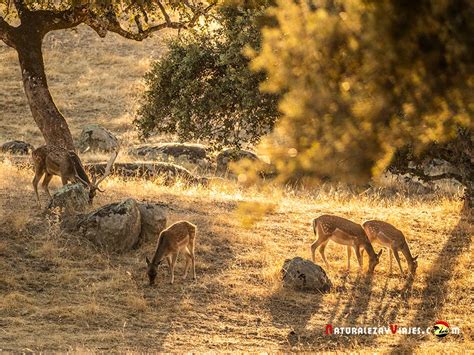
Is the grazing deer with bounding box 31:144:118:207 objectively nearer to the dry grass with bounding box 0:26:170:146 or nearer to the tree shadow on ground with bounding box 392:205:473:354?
the tree shadow on ground with bounding box 392:205:473:354

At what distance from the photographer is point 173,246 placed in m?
17.1

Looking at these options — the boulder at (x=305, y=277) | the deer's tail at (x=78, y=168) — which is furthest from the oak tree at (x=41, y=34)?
the boulder at (x=305, y=277)

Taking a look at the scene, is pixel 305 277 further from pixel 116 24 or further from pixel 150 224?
pixel 116 24

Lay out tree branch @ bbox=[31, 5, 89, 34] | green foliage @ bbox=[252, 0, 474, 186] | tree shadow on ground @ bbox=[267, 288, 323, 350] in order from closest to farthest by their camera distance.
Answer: green foliage @ bbox=[252, 0, 474, 186], tree shadow on ground @ bbox=[267, 288, 323, 350], tree branch @ bbox=[31, 5, 89, 34]

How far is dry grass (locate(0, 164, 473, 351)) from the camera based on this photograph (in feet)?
47.9

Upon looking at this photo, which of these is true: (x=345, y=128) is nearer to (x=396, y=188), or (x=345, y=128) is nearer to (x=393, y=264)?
(x=393, y=264)

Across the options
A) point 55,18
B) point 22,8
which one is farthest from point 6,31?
point 55,18

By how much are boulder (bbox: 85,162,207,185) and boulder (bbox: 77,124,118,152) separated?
8016mm

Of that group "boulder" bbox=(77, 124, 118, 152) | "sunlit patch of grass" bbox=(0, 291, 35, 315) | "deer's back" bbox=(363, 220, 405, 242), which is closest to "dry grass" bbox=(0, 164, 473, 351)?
"sunlit patch of grass" bbox=(0, 291, 35, 315)

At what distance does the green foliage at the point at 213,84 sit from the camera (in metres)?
22.2

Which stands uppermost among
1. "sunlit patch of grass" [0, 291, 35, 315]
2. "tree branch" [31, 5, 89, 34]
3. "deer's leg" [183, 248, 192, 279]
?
"tree branch" [31, 5, 89, 34]

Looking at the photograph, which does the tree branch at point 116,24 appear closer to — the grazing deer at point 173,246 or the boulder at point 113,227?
the boulder at point 113,227

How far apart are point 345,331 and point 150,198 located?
8500mm

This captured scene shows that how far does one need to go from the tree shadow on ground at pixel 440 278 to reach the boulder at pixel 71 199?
7778 mm
